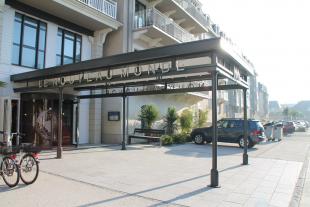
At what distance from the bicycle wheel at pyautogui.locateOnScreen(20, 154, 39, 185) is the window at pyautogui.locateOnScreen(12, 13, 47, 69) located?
743cm

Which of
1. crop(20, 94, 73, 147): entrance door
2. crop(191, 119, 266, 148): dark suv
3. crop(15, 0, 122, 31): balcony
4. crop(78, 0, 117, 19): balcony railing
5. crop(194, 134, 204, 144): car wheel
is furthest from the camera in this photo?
crop(194, 134, 204, 144): car wheel

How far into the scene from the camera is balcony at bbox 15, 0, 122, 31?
13603 mm

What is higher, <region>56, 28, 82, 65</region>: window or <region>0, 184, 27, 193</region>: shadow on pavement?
<region>56, 28, 82, 65</region>: window

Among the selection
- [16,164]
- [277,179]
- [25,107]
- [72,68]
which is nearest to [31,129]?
[25,107]

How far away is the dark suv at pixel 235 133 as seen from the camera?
639 inches

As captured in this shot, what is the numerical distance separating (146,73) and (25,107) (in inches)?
306

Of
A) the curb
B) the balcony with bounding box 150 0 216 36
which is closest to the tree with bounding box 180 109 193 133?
the balcony with bounding box 150 0 216 36

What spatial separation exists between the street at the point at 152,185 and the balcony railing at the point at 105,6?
28.6 ft

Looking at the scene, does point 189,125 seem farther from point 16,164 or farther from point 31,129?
point 16,164

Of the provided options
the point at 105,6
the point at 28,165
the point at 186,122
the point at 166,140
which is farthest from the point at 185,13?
the point at 28,165

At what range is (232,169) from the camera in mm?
9344

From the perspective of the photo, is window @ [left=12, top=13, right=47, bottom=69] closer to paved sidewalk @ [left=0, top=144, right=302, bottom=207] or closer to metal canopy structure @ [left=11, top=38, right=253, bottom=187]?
metal canopy structure @ [left=11, top=38, right=253, bottom=187]

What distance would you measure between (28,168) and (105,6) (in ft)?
38.5

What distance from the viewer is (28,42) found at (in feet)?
44.7
